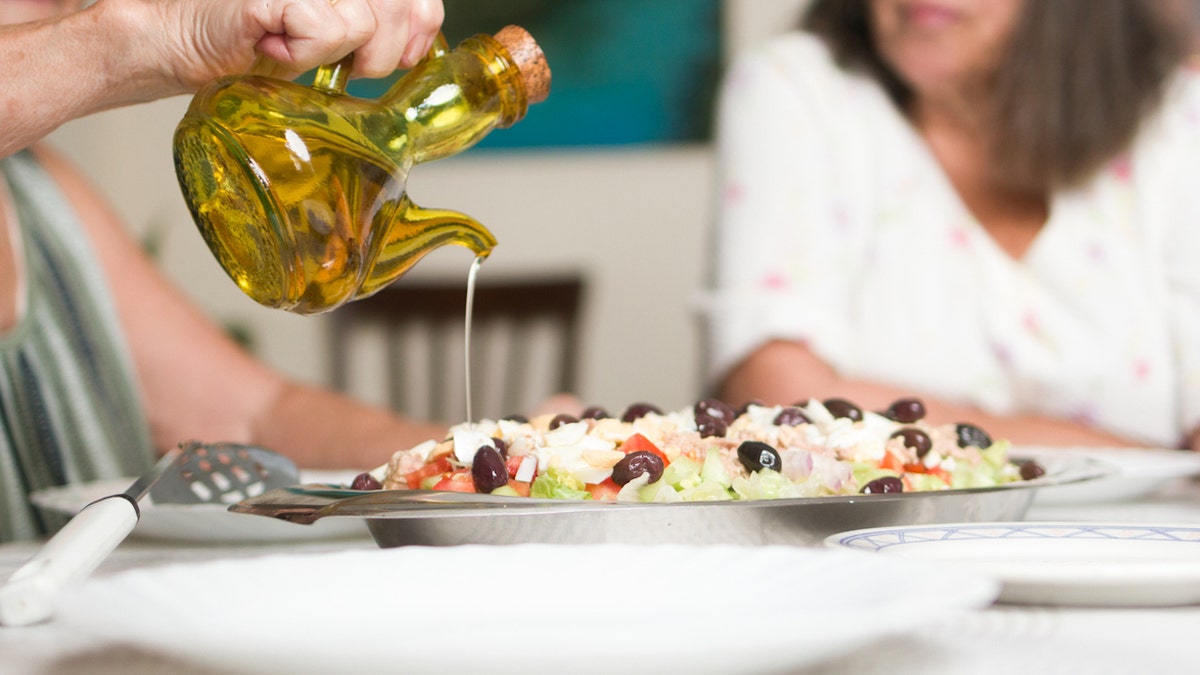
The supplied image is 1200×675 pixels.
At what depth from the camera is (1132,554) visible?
52cm

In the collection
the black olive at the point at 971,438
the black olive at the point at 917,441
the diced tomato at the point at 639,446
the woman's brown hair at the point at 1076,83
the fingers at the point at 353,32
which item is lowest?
the black olive at the point at 971,438

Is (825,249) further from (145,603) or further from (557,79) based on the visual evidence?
(557,79)

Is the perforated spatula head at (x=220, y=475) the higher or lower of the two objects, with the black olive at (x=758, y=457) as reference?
lower

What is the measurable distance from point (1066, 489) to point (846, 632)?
0.59 metres

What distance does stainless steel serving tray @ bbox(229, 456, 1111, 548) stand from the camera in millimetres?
523

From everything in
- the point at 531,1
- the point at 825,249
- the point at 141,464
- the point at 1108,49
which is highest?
the point at 531,1

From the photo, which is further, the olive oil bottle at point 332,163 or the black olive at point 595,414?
the black olive at point 595,414

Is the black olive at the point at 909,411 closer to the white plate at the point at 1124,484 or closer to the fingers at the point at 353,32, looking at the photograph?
the white plate at the point at 1124,484

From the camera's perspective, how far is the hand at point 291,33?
2.05 feet

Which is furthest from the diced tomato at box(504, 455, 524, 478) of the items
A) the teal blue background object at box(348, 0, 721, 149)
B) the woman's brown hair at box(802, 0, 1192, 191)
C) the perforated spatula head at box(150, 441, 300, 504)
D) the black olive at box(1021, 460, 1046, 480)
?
the teal blue background object at box(348, 0, 721, 149)

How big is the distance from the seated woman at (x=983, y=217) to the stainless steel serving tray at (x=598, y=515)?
97cm

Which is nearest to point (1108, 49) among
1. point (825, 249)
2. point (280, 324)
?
point (825, 249)

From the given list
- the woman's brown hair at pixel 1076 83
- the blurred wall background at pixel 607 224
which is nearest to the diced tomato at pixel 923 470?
the woman's brown hair at pixel 1076 83

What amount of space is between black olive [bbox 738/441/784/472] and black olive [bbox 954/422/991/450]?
20cm
